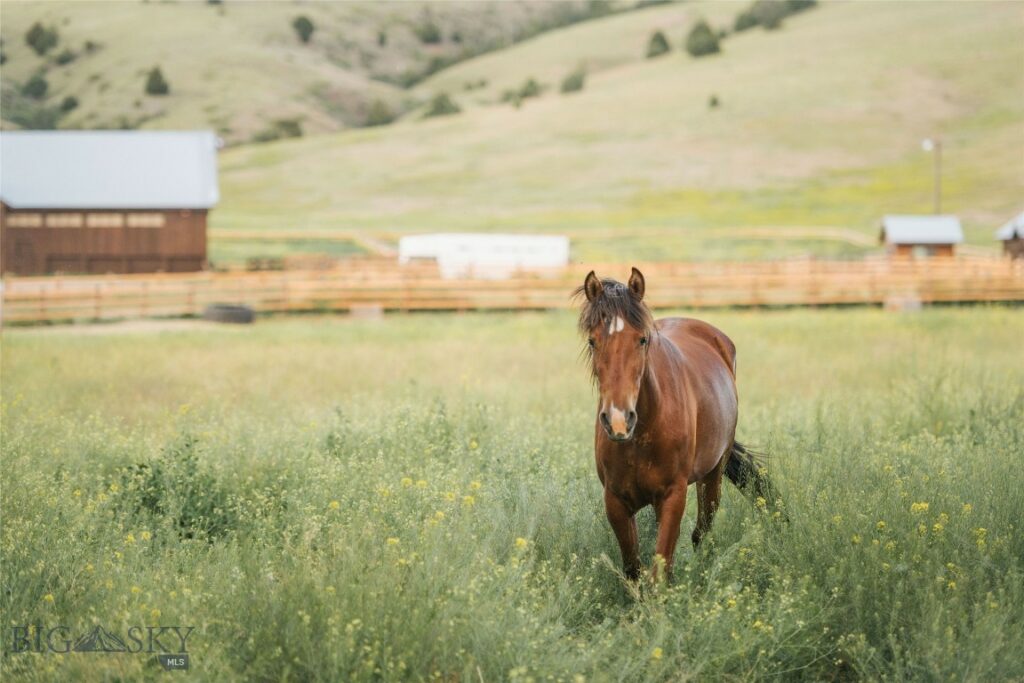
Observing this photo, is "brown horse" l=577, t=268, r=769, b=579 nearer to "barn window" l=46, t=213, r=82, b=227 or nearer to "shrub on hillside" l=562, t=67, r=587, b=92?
"barn window" l=46, t=213, r=82, b=227

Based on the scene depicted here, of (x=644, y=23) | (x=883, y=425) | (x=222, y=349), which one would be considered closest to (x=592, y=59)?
(x=644, y=23)

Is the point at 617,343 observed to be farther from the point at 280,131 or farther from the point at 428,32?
the point at 428,32

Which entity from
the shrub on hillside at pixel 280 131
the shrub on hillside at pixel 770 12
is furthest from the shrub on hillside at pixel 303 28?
the shrub on hillside at pixel 770 12

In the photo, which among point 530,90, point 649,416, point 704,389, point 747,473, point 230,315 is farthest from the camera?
point 530,90

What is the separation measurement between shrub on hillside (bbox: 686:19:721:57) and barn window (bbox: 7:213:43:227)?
9178 centimetres

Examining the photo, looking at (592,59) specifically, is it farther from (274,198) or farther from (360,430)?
(360,430)

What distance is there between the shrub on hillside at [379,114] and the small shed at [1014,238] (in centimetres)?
8254

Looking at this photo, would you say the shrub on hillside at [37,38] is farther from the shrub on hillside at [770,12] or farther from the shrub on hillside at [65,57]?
the shrub on hillside at [770,12]

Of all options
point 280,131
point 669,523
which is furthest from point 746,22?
point 669,523

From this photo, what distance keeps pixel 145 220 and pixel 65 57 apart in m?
16.7

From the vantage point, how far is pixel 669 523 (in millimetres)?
6617

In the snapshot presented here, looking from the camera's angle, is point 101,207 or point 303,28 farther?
point 303,28

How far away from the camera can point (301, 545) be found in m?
6.20

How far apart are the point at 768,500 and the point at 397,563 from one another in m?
3.24
